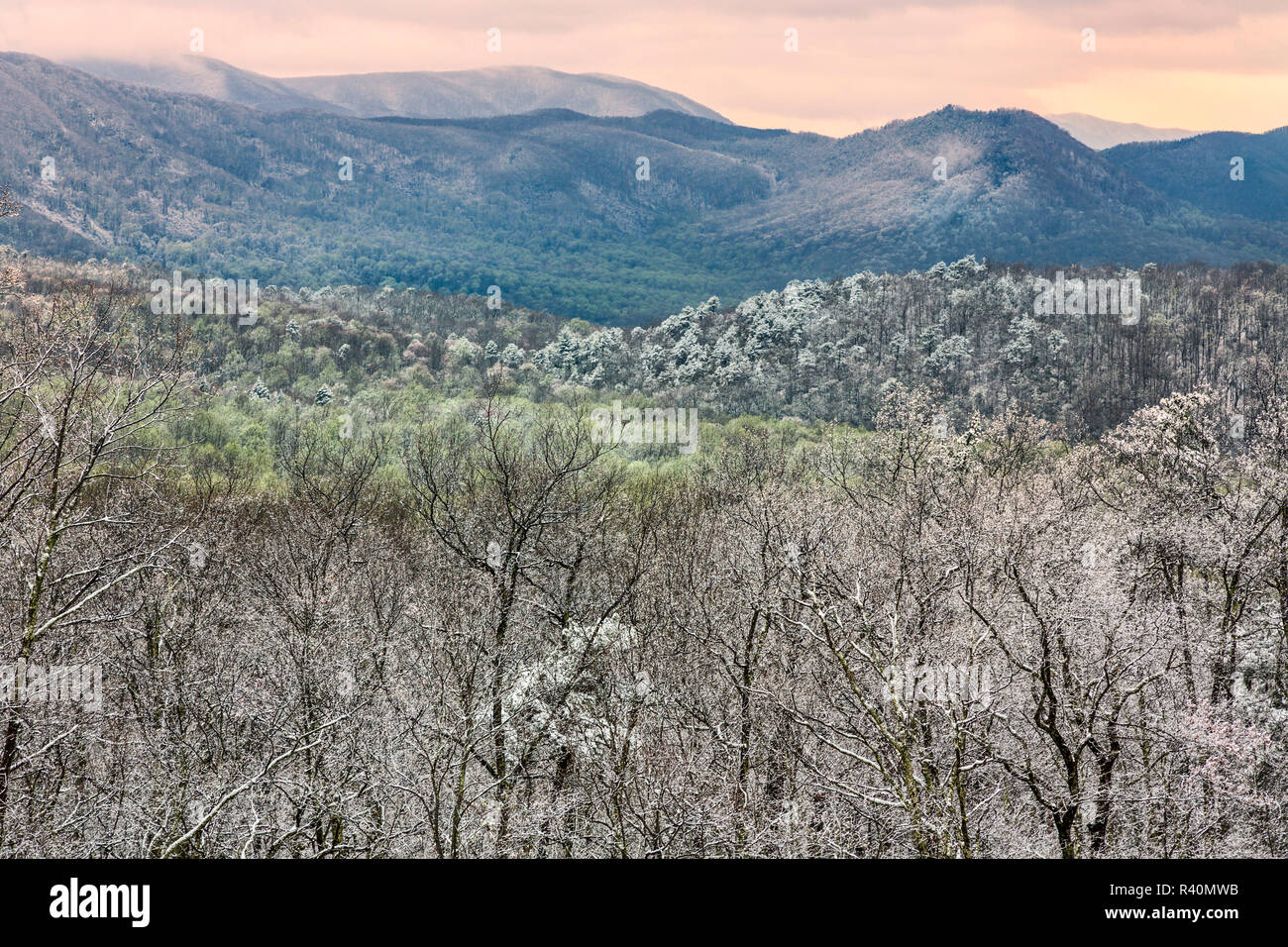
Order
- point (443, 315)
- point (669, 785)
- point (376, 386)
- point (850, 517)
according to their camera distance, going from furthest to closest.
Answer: point (443, 315) → point (376, 386) → point (850, 517) → point (669, 785)

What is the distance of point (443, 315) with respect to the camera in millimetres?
146750

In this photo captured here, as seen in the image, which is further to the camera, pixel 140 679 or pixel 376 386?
pixel 376 386

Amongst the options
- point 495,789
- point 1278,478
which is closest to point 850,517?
point 1278,478

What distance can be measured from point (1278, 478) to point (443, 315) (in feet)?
448

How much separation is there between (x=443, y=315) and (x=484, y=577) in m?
130

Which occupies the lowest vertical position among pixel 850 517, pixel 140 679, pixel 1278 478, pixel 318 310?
pixel 140 679

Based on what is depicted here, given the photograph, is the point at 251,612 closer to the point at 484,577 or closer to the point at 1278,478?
the point at 484,577

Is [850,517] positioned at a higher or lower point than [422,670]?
higher

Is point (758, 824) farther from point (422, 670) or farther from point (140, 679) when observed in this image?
point (140, 679)

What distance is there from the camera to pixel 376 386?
299 ft
